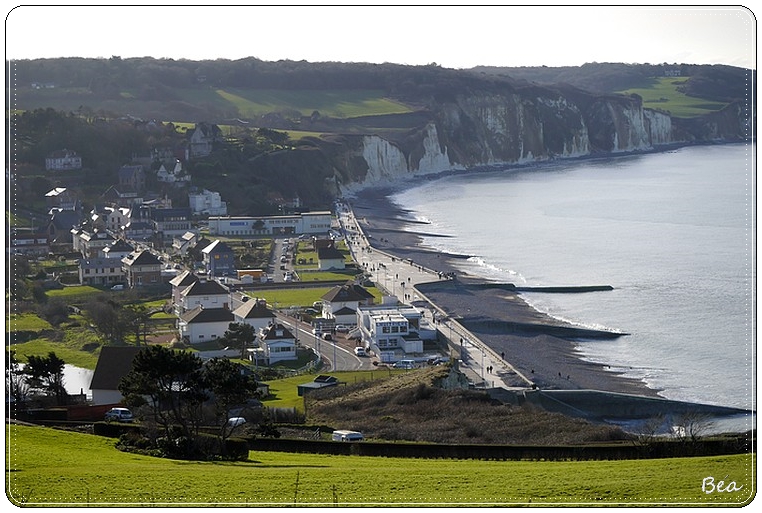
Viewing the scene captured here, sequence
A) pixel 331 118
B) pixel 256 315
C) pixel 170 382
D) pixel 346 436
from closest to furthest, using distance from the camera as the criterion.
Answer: pixel 170 382 < pixel 346 436 < pixel 256 315 < pixel 331 118

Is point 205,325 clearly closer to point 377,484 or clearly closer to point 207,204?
point 377,484

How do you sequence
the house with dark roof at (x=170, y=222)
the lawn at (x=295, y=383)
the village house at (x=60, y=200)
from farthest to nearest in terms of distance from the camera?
1. the village house at (x=60, y=200)
2. the house with dark roof at (x=170, y=222)
3. the lawn at (x=295, y=383)

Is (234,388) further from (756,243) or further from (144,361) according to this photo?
(756,243)

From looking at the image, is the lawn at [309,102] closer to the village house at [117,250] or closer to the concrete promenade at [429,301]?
the concrete promenade at [429,301]

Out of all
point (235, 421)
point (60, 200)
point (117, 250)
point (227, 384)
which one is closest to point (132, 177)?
point (60, 200)

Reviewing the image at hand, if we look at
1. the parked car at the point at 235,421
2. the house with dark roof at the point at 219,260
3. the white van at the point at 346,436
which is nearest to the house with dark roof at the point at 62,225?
the house with dark roof at the point at 219,260

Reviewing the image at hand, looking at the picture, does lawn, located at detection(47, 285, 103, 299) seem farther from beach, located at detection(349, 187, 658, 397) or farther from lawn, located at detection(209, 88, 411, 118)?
lawn, located at detection(209, 88, 411, 118)
